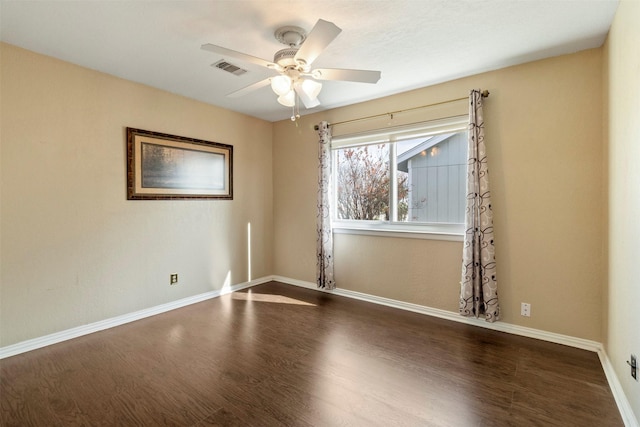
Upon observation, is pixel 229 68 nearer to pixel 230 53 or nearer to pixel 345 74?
pixel 230 53

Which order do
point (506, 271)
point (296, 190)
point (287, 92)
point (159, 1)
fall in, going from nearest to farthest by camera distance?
point (159, 1)
point (287, 92)
point (506, 271)
point (296, 190)

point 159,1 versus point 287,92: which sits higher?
point 159,1

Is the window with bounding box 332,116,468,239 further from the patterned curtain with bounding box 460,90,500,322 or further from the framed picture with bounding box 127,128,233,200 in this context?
the framed picture with bounding box 127,128,233,200

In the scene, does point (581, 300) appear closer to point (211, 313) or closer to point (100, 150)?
point (211, 313)

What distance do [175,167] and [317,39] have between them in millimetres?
2530

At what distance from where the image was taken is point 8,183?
246 cm

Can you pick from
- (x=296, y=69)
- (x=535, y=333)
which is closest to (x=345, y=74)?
(x=296, y=69)

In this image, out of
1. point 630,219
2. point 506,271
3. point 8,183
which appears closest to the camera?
point 630,219

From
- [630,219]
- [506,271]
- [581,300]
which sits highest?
[630,219]

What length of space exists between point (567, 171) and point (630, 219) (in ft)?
3.16

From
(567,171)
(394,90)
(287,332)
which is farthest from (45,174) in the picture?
(567,171)

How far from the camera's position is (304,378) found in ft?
7.09

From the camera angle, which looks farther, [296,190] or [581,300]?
[296,190]

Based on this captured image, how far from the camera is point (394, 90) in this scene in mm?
3471
